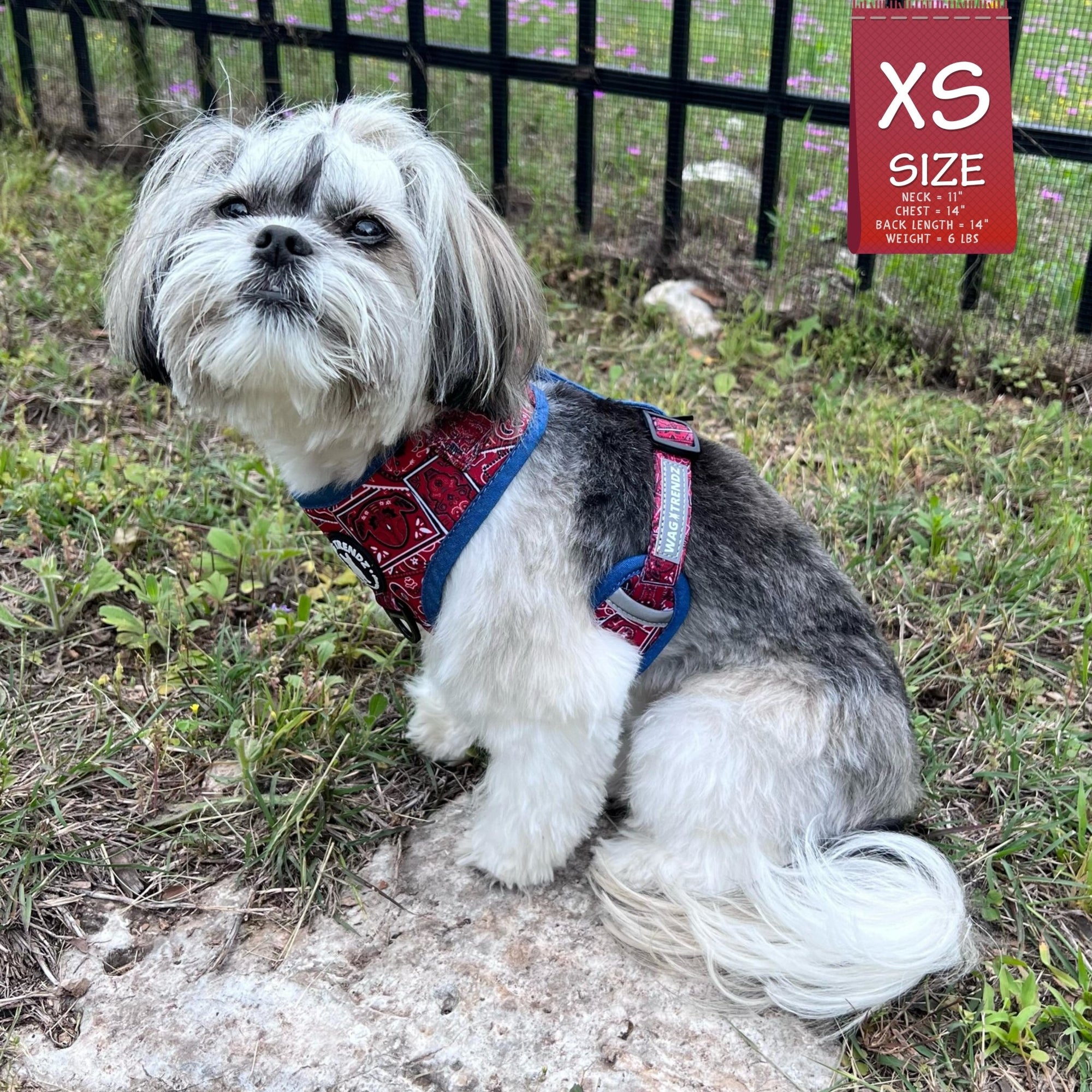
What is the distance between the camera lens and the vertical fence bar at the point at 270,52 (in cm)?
501

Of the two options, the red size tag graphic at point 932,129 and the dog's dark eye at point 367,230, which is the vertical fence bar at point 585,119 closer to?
the red size tag graphic at point 932,129

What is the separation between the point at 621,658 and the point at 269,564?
4.61 ft

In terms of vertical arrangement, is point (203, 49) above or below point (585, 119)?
above

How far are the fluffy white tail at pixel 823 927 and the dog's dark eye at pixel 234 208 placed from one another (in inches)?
63.1

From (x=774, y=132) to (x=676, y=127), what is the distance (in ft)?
1.41

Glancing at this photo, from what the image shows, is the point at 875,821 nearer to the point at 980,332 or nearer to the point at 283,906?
the point at 283,906

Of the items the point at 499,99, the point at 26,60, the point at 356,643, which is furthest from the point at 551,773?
the point at 26,60

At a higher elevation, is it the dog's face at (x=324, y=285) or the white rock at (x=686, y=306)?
the dog's face at (x=324, y=285)

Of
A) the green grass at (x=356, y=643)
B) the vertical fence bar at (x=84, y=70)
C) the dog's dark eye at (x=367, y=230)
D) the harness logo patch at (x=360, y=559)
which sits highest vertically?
the dog's dark eye at (x=367, y=230)

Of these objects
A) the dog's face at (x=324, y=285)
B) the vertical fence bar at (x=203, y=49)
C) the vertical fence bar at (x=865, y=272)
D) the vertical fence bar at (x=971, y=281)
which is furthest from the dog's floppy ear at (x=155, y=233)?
the vertical fence bar at (x=203, y=49)

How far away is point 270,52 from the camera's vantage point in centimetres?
507

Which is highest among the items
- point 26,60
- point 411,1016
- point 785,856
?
point 26,60

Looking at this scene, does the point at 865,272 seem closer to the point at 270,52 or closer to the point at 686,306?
the point at 686,306

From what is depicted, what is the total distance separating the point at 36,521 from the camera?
121 inches
